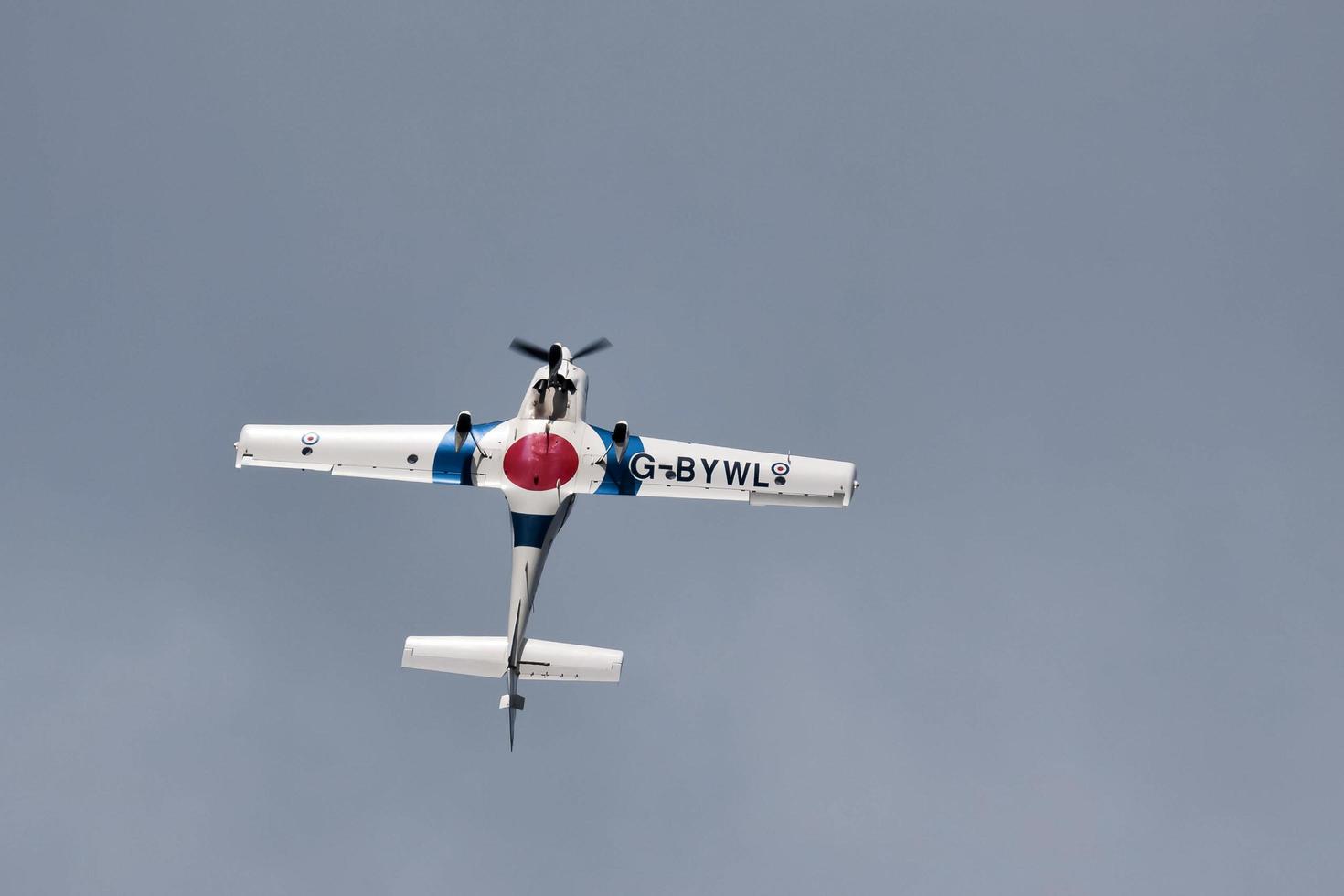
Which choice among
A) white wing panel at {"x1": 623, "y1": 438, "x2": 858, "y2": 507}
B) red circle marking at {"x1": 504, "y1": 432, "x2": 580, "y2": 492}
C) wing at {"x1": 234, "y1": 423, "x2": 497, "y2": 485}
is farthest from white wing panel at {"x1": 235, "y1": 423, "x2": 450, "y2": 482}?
white wing panel at {"x1": 623, "y1": 438, "x2": 858, "y2": 507}

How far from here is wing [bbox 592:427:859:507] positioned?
150ft

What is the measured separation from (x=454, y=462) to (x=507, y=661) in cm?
751

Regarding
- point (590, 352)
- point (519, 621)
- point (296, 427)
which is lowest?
point (519, 621)

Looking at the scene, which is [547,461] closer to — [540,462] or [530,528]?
[540,462]

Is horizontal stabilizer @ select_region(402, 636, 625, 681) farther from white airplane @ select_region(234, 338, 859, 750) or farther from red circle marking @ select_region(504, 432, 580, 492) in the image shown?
red circle marking @ select_region(504, 432, 580, 492)

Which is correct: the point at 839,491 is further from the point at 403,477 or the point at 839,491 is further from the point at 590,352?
the point at 403,477

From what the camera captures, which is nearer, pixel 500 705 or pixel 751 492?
pixel 500 705

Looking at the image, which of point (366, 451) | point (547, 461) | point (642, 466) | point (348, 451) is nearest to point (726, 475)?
point (642, 466)

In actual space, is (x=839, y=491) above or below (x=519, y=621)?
above

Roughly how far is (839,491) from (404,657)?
15446mm

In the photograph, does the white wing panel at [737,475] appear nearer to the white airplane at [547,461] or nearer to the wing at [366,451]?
the white airplane at [547,461]

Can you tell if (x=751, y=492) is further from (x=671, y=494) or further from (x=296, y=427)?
(x=296, y=427)

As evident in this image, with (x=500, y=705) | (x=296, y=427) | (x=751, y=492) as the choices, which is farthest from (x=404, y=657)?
(x=751, y=492)

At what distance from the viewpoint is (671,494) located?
4597 centimetres
